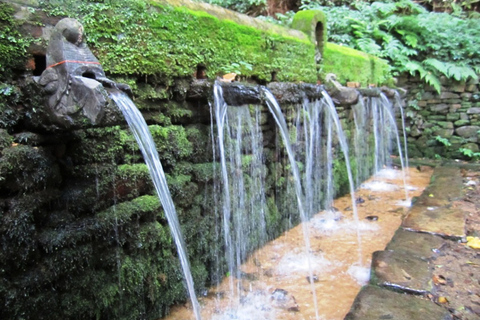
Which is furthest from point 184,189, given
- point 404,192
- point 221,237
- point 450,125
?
point 450,125

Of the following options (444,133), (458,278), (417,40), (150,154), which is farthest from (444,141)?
(150,154)

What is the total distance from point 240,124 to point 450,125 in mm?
7792

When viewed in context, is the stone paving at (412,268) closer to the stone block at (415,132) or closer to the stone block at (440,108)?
the stone block at (415,132)

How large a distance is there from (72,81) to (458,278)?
9.97 feet

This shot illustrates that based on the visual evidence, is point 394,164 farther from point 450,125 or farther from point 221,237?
point 221,237

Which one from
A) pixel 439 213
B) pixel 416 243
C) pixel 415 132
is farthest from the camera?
pixel 415 132

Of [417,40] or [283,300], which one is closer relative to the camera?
[283,300]

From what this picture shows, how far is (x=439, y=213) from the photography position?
4000 millimetres

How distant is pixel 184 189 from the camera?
8.74ft

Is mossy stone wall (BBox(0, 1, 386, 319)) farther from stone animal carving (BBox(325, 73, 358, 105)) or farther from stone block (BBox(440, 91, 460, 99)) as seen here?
stone block (BBox(440, 91, 460, 99))

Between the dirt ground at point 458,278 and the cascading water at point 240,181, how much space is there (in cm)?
160

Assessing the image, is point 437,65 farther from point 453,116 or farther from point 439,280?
point 439,280

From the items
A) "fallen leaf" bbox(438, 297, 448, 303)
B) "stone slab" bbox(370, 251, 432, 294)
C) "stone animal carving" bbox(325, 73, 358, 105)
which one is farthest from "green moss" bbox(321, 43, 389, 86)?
"fallen leaf" bbox(438, 297, 448, 303)

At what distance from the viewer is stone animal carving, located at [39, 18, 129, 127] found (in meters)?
1.61
